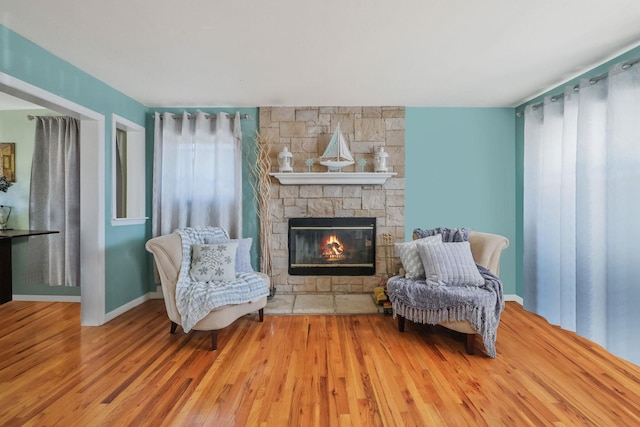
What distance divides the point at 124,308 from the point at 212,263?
4.64ft

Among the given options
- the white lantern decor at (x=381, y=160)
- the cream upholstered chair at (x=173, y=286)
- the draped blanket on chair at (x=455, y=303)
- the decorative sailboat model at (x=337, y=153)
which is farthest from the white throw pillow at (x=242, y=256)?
the white lantern decor at (x=381, y=160)

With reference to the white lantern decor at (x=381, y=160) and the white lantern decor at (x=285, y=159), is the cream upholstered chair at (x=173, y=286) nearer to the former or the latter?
the white lantern decor at (x=285, y=159)

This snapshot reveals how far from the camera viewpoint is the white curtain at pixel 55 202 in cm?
337

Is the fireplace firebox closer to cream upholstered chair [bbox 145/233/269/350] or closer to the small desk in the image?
cream upholstered chair [bbox 145/233/269/350]

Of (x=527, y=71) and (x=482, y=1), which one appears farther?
(x=527, y=71)

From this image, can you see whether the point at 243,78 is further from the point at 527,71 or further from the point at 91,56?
the point at 527,71

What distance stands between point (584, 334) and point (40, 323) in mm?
4853

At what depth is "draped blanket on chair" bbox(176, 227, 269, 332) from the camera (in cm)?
230

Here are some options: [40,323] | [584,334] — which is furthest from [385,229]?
[40,323]

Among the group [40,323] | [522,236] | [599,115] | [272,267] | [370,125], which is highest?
[370,125]

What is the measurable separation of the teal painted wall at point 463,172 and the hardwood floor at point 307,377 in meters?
1.28

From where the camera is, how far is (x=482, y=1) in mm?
1738

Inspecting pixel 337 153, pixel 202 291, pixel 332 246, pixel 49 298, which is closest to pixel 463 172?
pixel 337 153

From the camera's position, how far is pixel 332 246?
3697 millimetres
